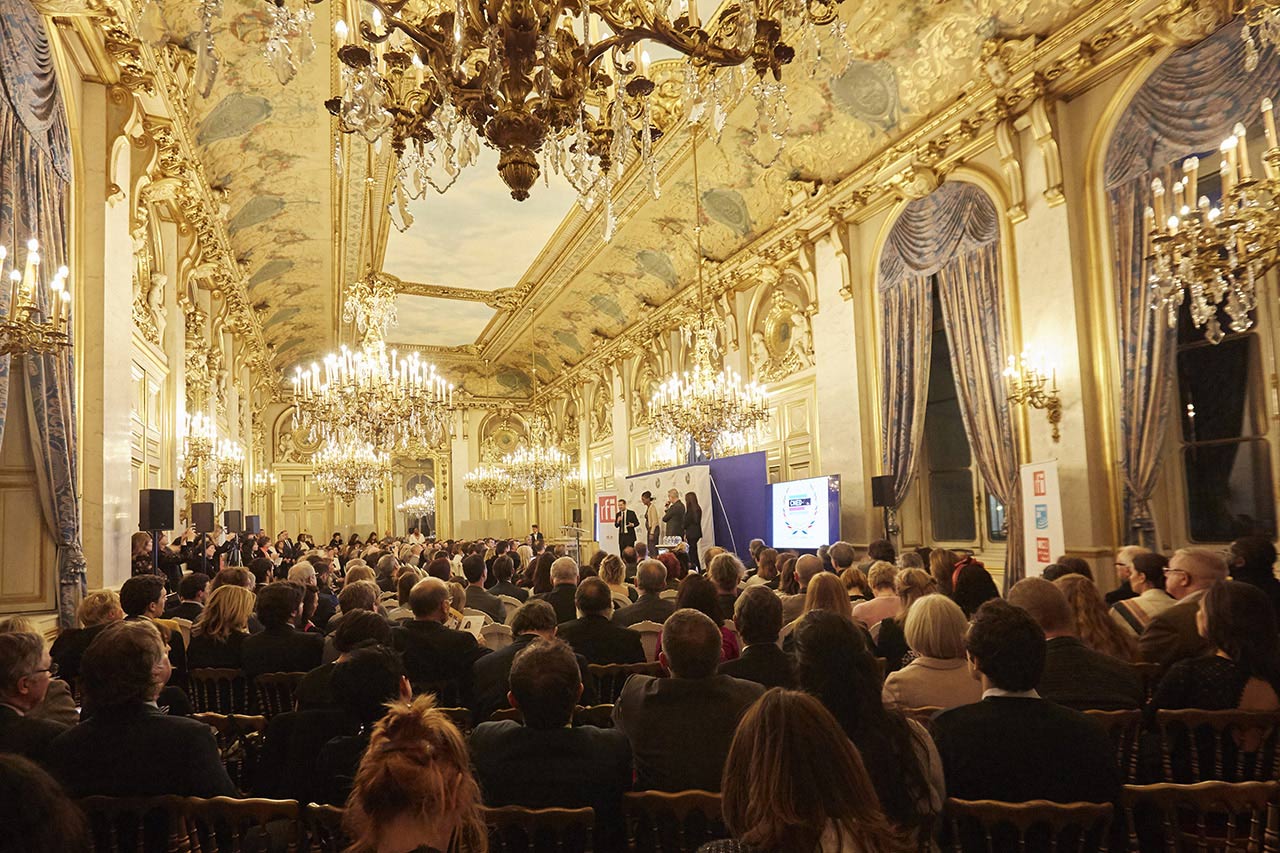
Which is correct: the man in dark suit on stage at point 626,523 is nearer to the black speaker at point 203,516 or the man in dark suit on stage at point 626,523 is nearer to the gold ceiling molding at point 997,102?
the gold ceiling molding at point 997,102

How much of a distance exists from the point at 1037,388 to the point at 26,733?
24.8 ft

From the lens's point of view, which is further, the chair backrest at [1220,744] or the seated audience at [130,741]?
the chair backrest at [1220,744]

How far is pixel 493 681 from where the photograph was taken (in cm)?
354

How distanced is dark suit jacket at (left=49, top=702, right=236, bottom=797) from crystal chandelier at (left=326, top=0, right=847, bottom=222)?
226cm

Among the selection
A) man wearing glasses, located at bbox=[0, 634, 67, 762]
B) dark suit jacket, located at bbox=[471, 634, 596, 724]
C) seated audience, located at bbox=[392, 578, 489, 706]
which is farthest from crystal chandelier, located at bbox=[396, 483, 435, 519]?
man wearing glasses, located at bbox=[0, 634, 67, 762]

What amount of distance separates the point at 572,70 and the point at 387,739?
9.19 ft

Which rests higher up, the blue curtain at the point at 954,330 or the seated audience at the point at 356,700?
the blue curtain at the point at 954,330

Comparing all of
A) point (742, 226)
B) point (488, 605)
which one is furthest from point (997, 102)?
point (488, 605)

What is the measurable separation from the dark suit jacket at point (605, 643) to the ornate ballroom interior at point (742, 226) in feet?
6.54

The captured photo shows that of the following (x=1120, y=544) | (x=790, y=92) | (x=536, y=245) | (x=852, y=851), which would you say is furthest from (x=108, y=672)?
(x=536, y=245)

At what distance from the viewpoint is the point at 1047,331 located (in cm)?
784

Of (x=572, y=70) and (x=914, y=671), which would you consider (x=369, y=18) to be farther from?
(x=914, y=671)

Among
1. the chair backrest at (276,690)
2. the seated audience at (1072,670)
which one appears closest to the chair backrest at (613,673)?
the chair backrest at (276,690)

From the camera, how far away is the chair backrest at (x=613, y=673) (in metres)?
3.84
